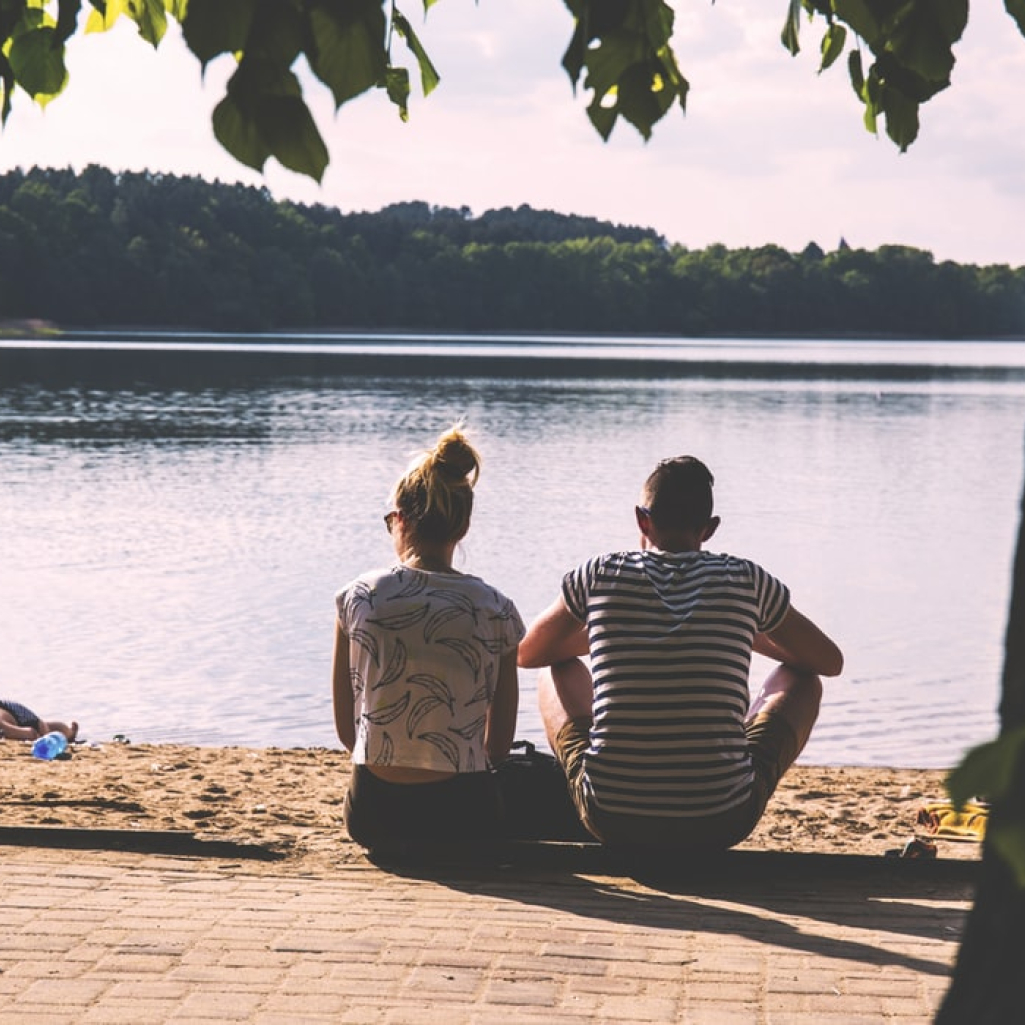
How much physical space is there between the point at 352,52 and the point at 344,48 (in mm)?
10

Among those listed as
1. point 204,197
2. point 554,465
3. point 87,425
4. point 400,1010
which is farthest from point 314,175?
point 204,197

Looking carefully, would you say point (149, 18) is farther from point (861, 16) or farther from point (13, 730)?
point (13, 730)

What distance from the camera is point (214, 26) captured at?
6.38ft

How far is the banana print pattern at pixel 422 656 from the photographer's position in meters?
4.74

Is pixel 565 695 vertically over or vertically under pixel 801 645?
under

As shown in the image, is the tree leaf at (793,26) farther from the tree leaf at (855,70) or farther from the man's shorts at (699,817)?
the man's shorts at (699,817)

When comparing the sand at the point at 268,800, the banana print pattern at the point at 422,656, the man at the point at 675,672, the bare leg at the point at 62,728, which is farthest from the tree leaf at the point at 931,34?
the bare leg at the point at 62,728

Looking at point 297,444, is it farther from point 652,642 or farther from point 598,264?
point 598,264

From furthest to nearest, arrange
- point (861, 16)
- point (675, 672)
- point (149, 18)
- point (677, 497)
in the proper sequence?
point (677, 497) → point (675, 672) → point (149, 18) → point (861, 16)

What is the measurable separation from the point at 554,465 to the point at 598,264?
427ft

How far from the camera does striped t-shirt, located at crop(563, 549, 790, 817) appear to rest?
4.45m

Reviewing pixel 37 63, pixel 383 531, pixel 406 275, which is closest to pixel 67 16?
pixel 37 63

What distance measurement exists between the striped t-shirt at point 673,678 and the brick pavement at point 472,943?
30 cm

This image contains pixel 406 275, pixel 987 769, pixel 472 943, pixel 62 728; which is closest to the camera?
pixel 987 769
